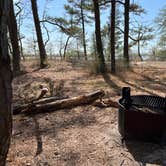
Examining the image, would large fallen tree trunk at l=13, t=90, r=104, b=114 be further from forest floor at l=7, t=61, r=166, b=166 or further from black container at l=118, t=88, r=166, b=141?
black container at l=118, t=88, r=166, b=141

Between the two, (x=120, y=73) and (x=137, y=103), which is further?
(x=120, y=73)

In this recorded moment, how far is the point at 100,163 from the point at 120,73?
5.92 metres

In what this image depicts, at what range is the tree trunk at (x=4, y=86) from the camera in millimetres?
1993

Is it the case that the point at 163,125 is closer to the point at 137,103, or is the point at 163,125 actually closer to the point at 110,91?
the point at 137,103

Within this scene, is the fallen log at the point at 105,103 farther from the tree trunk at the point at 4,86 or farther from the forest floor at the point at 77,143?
the tree trunk at the point at 4,86

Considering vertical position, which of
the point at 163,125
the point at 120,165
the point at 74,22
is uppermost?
the point at 74,22

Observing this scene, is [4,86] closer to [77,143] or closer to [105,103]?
[77,143]

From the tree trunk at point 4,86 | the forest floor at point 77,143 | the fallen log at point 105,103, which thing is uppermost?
the tree trunk at point 4,86

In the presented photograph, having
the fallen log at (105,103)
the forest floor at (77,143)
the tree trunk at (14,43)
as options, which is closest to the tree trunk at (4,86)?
the forest floor at (77,143)

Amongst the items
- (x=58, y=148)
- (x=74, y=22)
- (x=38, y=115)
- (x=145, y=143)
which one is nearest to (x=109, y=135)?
(x=145, y=143)

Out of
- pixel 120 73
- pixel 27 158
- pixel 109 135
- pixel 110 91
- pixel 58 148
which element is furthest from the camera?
pixel 120 73

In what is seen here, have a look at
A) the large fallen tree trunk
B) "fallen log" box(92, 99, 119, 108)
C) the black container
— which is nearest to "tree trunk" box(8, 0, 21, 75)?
the large fallen tree trunk

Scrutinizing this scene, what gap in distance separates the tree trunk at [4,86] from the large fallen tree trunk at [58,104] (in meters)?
2.21

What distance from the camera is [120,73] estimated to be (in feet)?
28.0
